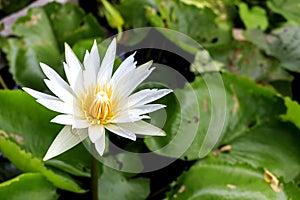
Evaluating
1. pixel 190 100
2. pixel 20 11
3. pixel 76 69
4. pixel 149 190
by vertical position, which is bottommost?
pixel 149 190

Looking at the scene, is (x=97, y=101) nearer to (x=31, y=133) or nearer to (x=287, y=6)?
(x=31, y=133)

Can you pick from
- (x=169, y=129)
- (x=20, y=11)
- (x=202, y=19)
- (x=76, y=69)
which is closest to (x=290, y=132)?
(x=169, y=129)

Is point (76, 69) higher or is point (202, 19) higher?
point (76, 69)

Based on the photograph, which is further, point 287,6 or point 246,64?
point 287,6

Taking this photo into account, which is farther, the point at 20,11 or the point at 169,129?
the point at 20,11

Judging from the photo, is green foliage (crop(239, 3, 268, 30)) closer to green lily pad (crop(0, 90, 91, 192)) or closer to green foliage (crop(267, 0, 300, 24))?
green foliage (crop(267, 0, 300, 24))

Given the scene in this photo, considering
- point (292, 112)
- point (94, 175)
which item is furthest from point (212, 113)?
point (94, 175)

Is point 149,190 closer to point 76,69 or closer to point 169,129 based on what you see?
point 169,129
